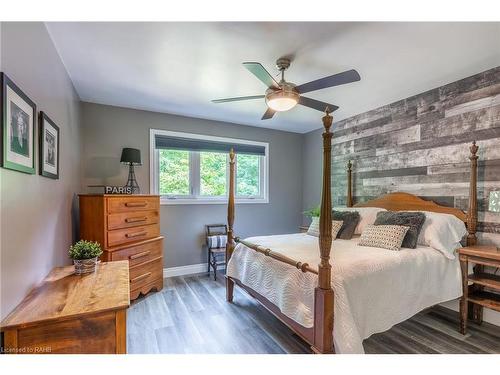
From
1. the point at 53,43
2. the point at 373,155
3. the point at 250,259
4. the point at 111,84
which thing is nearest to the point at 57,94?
the point at 53,43

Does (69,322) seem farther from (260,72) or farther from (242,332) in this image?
(260,72)

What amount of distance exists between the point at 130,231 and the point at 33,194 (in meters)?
1.36

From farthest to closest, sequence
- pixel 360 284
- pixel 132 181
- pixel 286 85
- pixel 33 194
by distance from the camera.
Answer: pixel 132 181, pixel 286 85, pixel 360 284, pixel 33 194

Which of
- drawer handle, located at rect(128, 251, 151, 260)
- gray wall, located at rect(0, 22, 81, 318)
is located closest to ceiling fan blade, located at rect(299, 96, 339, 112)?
gray wall, located at rect(0, 22, 81, 318)

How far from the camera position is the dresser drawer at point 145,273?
2.80m

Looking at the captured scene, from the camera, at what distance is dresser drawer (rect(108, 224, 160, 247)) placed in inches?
104

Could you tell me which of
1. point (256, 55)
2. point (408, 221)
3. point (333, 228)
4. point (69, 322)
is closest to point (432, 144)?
point (408, 221)

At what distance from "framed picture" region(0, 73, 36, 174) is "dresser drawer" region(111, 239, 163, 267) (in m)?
1.43

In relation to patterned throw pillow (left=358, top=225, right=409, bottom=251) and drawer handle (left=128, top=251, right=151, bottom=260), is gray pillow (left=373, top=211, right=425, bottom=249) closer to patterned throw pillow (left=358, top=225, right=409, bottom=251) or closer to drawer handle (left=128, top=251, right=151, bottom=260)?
patterned throw pillow (left=358, top=225, right=409, bottom=251)

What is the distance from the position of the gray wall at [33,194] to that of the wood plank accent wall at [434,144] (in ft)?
11.8

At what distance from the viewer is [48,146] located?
1821 mm

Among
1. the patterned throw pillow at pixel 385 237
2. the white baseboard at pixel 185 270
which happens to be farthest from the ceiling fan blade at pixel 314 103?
the white baseboard at pixel 185 270

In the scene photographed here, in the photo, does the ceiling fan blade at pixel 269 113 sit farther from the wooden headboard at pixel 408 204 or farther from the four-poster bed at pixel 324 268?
the wooden headboard at pixel 408 204
